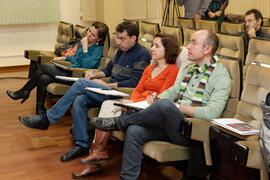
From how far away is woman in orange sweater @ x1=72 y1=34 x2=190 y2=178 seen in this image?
125 inches

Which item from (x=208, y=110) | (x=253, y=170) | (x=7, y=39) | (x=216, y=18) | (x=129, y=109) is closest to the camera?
(x=253, y=170)

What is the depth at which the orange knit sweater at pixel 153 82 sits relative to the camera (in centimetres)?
320

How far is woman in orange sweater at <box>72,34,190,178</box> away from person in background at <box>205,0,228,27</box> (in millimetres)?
3843

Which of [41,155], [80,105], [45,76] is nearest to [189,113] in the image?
[80,105]

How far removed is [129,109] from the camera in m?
2.91

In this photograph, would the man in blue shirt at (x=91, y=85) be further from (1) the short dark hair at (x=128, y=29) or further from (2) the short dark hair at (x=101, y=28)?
(2) the short dark hair at (x=101, y=28)

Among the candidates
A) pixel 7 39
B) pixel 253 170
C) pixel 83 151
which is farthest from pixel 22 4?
pixel 253 170

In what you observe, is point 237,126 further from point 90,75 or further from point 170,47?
point 90,75

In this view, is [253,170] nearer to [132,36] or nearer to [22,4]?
[132,36]

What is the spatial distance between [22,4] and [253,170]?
607cm

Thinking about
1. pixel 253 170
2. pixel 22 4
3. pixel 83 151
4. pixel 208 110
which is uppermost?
pixel 22 4

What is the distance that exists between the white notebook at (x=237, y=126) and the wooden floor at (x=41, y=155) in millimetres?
842

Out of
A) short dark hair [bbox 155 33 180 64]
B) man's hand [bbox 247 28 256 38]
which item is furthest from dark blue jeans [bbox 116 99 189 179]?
man's hand [bbox 247 28 256 38]

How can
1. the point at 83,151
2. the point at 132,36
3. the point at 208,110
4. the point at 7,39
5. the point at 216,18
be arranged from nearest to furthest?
the point at 208,110
the point at 83,151
the point at 132,36
the point at 216,18
the point at 7,39
